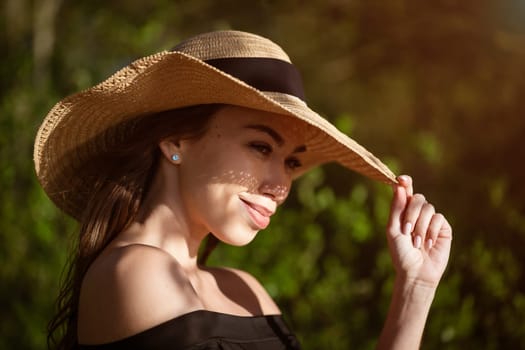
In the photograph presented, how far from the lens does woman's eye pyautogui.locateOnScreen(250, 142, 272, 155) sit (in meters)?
2.44

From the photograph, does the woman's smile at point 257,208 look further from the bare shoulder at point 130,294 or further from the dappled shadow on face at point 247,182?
the bare shoulder at point 130,294

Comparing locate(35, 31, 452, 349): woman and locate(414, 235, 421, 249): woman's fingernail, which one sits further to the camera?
locate(414, 235, 421, 249): woman's fingernail

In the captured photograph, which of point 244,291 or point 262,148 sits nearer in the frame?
point 262,148

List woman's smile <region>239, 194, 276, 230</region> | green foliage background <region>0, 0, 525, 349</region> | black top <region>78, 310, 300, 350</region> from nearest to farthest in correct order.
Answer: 1. black top <region>78, 310, 300, 350</region>
2. woman's smile <region>239, 194, 276, 230</region>
3. green foliage background <region>0, 0, 525, 349</region>

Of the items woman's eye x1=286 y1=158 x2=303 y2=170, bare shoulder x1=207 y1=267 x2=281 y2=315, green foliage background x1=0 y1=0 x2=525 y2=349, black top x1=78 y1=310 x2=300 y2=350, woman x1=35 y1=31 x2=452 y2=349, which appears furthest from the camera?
green foliage background x1=0 y1=0 x2=525 y2=349

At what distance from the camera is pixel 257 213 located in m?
2.43

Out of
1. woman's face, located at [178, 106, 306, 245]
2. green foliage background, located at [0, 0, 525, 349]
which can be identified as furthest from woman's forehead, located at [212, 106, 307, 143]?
green foliage background, located at [0, 0, 525, 349]

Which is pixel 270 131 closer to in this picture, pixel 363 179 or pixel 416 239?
pixel 416 239

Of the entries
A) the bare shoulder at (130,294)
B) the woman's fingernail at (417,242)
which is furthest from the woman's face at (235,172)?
the woman's fingernail at (417,242)

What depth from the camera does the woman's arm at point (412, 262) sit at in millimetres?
2379

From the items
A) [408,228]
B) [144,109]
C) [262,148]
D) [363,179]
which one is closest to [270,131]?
[262,148]

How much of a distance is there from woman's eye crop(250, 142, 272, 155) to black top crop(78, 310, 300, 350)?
530 mm

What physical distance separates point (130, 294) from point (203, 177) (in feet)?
1.51

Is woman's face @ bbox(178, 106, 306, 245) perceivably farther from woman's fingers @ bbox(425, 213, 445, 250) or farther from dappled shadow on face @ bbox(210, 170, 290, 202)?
woman's fingers @ bbox(425, 213, 445, 250)
